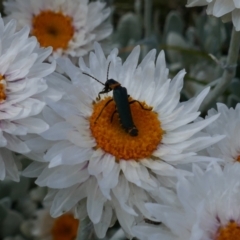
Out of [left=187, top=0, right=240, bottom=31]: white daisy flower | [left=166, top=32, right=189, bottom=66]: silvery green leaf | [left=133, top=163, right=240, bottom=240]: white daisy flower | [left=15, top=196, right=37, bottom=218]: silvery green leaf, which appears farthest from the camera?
[left=166, top=32, right=189, bottom=66]: silvery green leaf

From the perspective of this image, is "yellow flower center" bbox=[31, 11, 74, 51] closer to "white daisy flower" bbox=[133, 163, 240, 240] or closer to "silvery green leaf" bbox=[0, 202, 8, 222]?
"silvery green leaf" bbox=[0, 202, 8, 222]

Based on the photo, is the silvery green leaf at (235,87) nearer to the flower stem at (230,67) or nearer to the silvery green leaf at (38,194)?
the flower stem at (230,67)

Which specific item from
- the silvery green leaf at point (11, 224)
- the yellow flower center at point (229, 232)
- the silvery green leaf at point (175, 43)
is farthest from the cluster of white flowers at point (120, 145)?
the silvery green leaf at point (175, 43)

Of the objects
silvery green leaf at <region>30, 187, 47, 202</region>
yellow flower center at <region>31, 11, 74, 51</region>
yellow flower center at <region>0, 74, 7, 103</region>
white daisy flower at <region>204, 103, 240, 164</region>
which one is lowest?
silvery green leaf at <region>30, 187, 47, 202</region>

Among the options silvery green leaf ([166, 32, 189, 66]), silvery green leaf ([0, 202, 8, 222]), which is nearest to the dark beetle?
silvery green leaf ([0, 202, 8, 222])

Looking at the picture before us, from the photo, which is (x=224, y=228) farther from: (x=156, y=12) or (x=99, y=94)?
(x=156, y=12)

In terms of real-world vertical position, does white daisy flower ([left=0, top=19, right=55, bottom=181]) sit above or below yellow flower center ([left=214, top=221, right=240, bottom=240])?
below

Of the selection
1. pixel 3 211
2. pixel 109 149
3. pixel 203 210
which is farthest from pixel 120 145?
pixel 3 211

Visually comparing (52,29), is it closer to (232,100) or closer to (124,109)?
(232,100)
